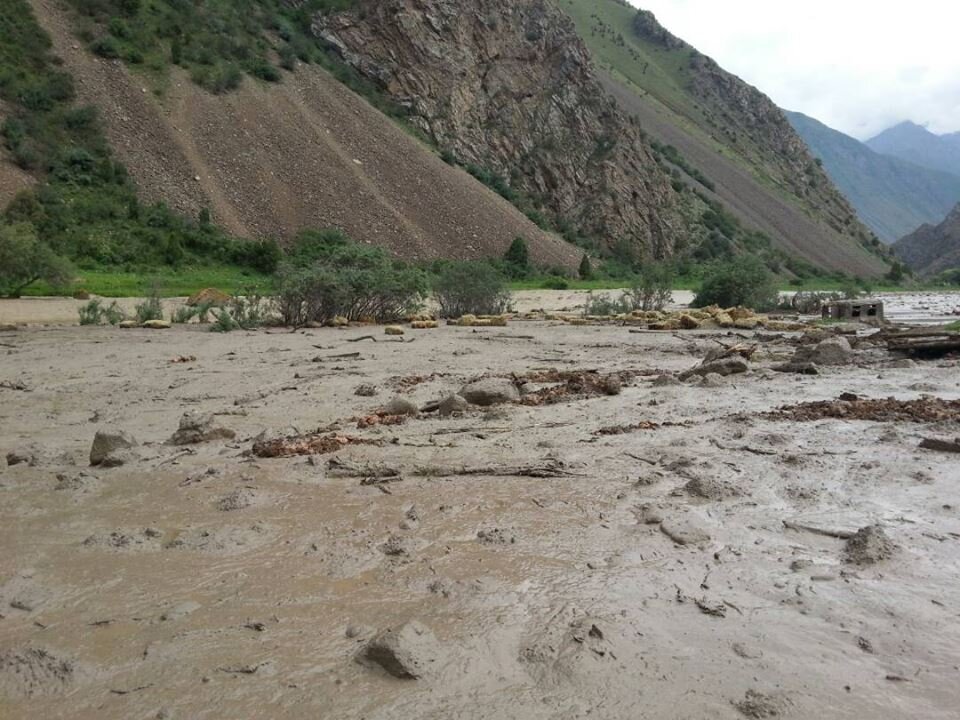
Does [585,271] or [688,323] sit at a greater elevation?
[688,323]

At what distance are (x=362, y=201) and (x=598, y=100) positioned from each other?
31755mm

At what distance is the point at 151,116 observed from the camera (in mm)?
39875

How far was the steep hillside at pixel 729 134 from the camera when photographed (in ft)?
275

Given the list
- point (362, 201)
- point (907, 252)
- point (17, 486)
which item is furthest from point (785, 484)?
point (907, 252)

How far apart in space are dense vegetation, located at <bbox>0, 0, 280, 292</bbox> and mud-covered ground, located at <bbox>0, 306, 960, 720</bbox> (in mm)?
27452

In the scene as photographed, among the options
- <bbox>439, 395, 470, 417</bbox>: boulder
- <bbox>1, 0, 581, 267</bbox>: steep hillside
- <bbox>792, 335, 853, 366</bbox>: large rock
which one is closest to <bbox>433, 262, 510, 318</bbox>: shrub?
<bbox>792, 335, 853, 366</bbox>: large rock

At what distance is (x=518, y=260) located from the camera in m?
43.2

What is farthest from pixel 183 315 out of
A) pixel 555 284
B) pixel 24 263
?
pixel 555 284

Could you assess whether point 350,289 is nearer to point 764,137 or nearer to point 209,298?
point 209,298

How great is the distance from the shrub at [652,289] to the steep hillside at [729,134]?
55216 millimetres

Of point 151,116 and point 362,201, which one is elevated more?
point 151,116

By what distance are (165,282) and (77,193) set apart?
892 cm

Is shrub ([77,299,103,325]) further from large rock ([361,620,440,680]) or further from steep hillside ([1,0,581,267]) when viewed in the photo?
large rock ([361,620,440,680])

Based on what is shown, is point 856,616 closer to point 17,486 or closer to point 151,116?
point 17,486
